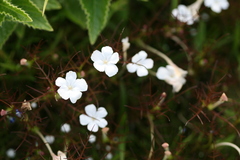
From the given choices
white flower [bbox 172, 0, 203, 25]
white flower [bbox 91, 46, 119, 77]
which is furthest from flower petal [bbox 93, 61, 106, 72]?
white flower [bbox 172, 0, 203, 25]

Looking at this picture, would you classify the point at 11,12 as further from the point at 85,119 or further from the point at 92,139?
the point at 92,139

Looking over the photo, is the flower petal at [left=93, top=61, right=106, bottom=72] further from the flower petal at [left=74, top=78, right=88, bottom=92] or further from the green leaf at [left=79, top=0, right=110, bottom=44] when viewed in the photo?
the green leaf at [left=79, top=0, right=110, bottom=44]

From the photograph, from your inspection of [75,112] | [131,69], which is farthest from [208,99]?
[75,112]

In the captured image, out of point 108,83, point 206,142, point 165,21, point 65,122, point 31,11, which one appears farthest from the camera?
point 165,21

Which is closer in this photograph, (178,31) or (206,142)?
(206,142)

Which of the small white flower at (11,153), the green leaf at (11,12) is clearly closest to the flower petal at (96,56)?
the green leaf at (11,12)

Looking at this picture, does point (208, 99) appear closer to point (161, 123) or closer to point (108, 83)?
point (161, 123)

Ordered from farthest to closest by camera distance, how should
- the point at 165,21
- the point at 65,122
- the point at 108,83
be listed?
the point at 165,21 → the point at 108,83 → the point at 65,122
